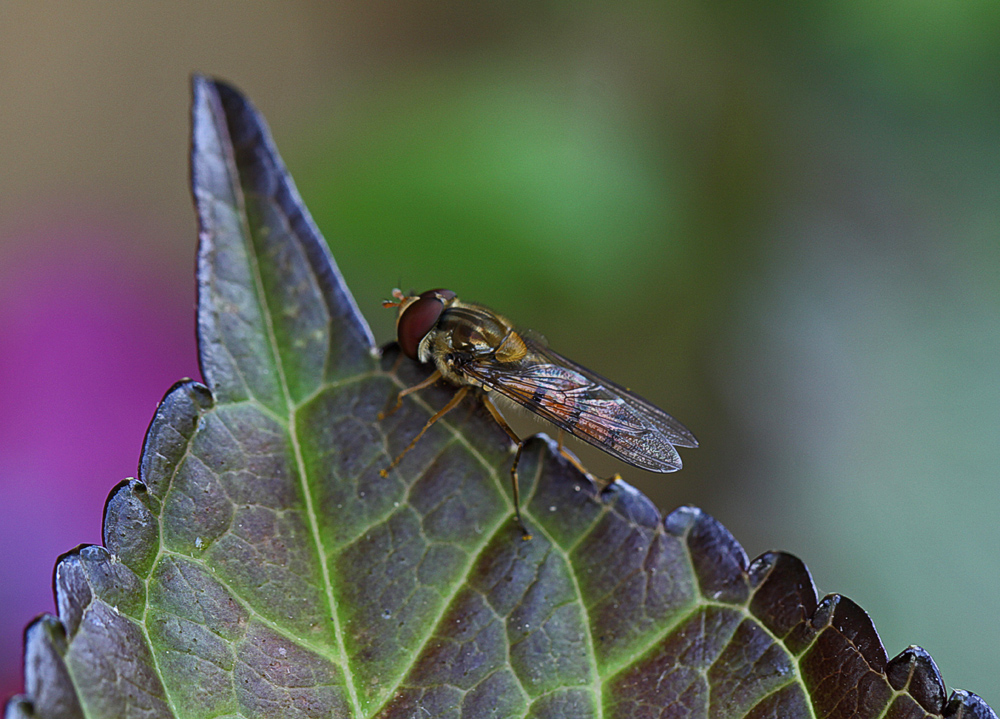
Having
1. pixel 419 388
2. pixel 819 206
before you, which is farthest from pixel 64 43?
pixel 419 388

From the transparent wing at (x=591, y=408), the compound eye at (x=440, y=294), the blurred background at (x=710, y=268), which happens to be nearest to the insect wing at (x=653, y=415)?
the transparent wing at (x=591, y=408)

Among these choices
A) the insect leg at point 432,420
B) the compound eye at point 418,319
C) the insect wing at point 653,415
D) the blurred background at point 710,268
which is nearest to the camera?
the insect leg at point 432,420

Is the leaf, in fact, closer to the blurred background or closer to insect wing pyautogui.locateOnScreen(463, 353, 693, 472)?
insect wing pyautogui.locateOnScreen(463, 353, 693, 472)

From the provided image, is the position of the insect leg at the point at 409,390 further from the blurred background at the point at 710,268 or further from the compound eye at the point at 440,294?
the blurred background at the point at 710,268

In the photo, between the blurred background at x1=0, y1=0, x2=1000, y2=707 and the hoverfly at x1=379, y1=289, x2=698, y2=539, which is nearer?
the hoverfly at x1=379, y1=289, x2=698, y2=539

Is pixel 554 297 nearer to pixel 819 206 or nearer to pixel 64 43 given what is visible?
pixel 819 206

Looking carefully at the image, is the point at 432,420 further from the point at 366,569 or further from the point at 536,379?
the point at 536,379

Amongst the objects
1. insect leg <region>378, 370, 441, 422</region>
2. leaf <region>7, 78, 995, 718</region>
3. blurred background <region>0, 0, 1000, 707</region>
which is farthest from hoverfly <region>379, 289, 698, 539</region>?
blurred background <region>0, 0, 1000, 707</region>

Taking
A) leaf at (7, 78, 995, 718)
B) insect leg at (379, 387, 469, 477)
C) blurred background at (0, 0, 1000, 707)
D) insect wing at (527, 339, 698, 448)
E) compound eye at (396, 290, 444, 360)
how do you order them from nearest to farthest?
leaf at (7, 78, 995, 718)
insect leg at (379, 387, 469, 477)
compound eye at (396, 290, 444, 360)
insect wing at (527, 339, 698, 448)
blurred background at (0, 0, 1000, 707)
